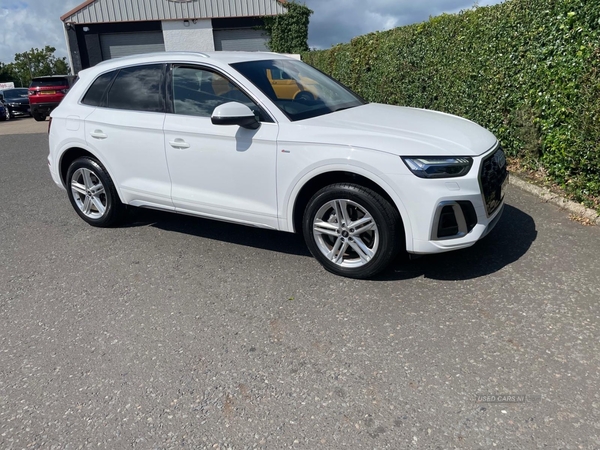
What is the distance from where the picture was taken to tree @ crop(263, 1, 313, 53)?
93.0ft

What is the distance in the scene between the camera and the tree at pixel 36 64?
83.5 metres

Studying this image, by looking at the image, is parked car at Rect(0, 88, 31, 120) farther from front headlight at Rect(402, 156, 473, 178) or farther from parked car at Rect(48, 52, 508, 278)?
front headlight at Rect(402, 156, 473, 178)

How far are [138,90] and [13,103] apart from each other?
25.4 m

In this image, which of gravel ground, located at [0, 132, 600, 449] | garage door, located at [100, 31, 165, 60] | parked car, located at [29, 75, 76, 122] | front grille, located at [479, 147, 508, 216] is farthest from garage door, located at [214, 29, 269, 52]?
front grille, located at [479, 147, 508, 216]

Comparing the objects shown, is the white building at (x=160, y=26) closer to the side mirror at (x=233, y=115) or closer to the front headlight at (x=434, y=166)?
the side mirror at (x=233, y=115)

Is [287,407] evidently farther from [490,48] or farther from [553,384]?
[490,48]

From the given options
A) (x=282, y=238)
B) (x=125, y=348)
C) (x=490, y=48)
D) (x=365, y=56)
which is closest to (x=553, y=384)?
(x=125, y=348)

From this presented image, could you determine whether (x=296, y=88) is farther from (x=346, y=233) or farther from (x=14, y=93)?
(x=14, y=93)

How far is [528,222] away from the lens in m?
4.77

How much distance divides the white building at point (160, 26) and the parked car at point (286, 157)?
25.4 m

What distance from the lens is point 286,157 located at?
12.3 feet

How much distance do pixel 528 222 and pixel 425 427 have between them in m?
3.14

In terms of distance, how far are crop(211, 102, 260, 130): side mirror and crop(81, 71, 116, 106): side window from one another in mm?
1845

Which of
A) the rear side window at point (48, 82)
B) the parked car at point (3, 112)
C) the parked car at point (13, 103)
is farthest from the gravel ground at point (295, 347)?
the parked car at point (13, 103)
